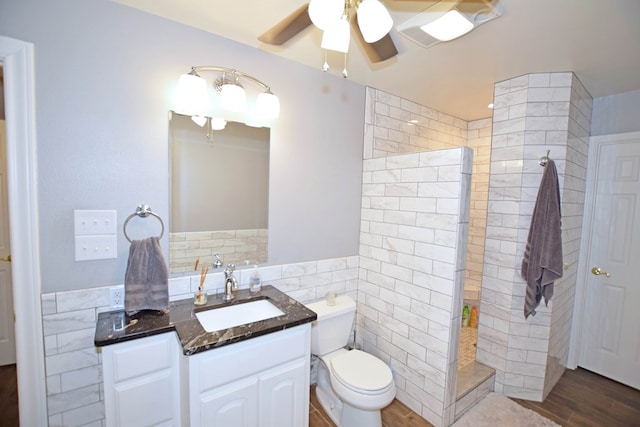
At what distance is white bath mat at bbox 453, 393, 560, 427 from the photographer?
6.32 feet

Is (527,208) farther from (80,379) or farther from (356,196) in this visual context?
(80,379)

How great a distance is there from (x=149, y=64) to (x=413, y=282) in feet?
6.89

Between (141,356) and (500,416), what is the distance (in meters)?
2.37

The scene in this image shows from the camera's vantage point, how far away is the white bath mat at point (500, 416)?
6.32ft

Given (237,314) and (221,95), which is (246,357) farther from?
(221,95)

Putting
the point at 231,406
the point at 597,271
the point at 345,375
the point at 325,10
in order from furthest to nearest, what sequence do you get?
1. the point at 597,271
2. the point at 345,375
3. the point at 231,406
4. the point at 325,10

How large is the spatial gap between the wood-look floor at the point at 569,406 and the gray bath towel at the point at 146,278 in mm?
1342

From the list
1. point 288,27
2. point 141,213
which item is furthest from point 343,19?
point 141,213

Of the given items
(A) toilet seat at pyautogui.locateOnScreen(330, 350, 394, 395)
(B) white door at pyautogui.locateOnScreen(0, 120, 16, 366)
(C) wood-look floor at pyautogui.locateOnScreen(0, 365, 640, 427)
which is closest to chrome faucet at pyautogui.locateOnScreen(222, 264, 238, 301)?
(A) toilet seat at pyautogui.locateOnScreen(330, 350, 394, 395)

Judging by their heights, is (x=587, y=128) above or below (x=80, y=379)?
above

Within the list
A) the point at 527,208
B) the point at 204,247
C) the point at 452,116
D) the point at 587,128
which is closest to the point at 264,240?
the point at 204,247

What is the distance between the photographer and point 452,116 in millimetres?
3027

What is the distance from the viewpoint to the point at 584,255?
255 cm

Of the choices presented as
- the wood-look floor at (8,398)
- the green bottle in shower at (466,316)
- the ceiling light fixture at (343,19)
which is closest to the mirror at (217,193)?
the ceiling light fixture at (343,19)
